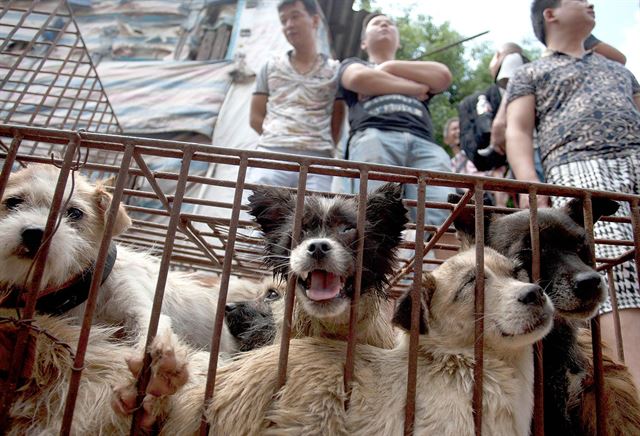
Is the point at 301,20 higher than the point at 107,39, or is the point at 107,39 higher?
the point at 107,39

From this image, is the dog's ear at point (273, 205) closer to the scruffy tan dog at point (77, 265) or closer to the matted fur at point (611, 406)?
the scruffy tan dog at point (77, 265)

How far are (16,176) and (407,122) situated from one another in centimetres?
271

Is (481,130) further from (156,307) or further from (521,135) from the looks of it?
(156,307)

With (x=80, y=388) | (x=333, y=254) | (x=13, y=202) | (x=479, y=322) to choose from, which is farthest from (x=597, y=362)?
(x=13, y=202)

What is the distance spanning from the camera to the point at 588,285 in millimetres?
1920

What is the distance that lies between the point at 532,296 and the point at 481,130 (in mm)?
3305

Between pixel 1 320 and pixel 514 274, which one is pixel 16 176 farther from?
pixel 514 274

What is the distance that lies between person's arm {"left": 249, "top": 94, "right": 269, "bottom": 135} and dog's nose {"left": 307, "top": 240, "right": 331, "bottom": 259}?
279 cm

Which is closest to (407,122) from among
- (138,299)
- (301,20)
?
(301,20)

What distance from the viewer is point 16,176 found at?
2250 mm

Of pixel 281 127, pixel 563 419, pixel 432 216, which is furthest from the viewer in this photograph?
pixel 281 127

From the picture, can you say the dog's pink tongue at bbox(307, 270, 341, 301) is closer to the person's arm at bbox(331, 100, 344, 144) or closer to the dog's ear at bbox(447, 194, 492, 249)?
the dog's ear at bbox(447, 194, 492, 249)

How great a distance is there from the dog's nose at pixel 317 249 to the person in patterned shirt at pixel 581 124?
166 centimetres

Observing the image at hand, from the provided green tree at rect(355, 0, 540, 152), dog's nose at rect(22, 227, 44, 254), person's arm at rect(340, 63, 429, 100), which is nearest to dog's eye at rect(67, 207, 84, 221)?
dog's nose at rect(22, 227, 44, 254)
